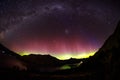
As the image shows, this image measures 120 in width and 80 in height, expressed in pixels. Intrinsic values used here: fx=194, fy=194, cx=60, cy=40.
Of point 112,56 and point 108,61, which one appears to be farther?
point 108,61

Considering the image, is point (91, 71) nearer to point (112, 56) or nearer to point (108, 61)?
point (108, 61)

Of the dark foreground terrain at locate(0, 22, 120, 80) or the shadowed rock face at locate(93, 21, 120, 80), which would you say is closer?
the shadowed rock face at locate(93, 21, 120, 80)

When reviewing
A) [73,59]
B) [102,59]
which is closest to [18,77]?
[102,59]

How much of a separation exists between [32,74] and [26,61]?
4.87 meters

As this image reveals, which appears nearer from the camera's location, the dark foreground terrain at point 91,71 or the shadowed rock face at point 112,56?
the shadowed rock face at point 112,56

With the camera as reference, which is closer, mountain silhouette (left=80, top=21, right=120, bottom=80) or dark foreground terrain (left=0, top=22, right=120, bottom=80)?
mountain silhouette (left=80, top=21, right=120, bottom=80)

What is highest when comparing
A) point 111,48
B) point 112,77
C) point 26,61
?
point 26,61

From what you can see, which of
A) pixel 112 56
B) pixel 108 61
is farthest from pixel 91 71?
pixel 112 56

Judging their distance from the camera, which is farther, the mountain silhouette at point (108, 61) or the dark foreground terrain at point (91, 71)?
the dark foreground terrain at point (91, 71)

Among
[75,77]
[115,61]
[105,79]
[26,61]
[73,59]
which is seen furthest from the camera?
[73,59]

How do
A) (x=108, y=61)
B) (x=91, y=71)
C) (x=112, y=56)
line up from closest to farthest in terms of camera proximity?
(x=112, y=56)
(x=108, y=61)
(x=91, y=71)

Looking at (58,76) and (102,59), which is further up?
(102,59)

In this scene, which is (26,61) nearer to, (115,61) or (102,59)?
(102,59)

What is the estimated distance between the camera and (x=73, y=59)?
16.9m
